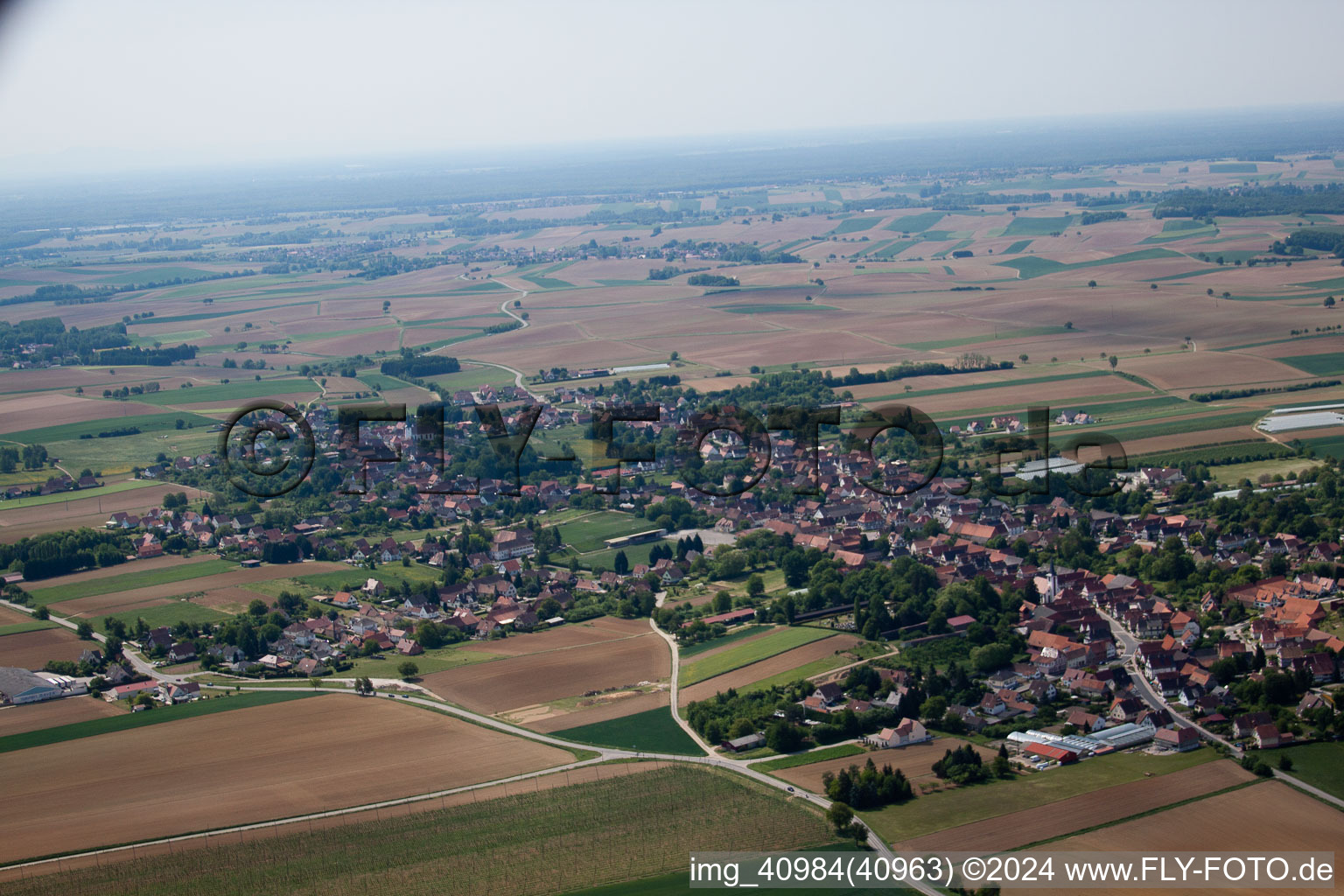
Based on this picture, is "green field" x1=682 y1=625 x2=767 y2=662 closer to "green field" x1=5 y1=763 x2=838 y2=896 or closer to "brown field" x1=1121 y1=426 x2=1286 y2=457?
"green field" x1=5 y1=763 x2=838 y2=896

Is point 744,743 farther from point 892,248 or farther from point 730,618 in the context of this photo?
point 892,248

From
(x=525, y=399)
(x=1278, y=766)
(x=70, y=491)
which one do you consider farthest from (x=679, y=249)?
(x=1278, y=766)

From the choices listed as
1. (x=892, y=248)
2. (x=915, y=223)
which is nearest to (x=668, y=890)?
(x=892, y=248)

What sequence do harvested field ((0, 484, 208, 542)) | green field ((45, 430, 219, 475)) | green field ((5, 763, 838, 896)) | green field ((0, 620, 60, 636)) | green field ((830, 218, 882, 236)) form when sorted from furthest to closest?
green field ((830, 218, 882, 236)) < green field ((45, 430, 219, 475)) < harvested field ((0, 484, 208, 542)) < green field ((0, 620, 60, 636)) < green field ((5, 763, 838, 896))

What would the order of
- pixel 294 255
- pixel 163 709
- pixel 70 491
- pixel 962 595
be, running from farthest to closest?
pixel 294 255
pixel 70 491
pixel 962 595
pixel 163 709

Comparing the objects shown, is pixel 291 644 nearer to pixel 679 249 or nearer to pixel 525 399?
pixel 525 399

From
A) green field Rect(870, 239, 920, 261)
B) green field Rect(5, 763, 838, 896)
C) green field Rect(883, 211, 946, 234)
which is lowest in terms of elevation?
green field Rect(5, 763, 838, 896)

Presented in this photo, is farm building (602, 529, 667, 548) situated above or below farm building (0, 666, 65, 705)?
below

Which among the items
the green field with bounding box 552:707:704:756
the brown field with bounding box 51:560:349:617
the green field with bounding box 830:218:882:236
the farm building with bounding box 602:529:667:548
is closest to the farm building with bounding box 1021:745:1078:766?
the green field with bounding box 552:707:704:756
